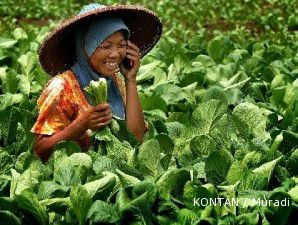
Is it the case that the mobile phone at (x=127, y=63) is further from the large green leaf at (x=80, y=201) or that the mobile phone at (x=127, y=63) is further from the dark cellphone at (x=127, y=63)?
the large green leaf at (x=80, y=201)

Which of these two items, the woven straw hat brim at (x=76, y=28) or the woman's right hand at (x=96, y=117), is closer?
the woman's right hand at (x=96, y=117)

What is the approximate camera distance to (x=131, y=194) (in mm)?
2672

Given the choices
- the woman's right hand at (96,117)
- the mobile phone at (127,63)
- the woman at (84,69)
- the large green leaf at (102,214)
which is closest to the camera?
the large green leaf at (102,214)

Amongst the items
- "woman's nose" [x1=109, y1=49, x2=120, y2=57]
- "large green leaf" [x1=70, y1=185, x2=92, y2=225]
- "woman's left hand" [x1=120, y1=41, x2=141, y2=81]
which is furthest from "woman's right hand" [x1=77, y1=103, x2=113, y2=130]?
"large green leaf" [x1=70, y1=185, x2=92, y2=225]

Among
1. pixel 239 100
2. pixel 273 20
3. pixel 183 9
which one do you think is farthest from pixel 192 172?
pixel 183 9

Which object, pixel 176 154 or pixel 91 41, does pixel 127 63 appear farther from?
pixel 176 154

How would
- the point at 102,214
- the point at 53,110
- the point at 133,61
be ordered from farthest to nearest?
the point at 133,61 → the point at 53,110 → the point at 102,214

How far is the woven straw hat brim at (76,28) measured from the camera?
3414mm

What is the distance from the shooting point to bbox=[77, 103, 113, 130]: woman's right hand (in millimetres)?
3199

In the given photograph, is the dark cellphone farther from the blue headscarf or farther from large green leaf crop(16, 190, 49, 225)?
large green leaf crop(16, 190, 49, 225)

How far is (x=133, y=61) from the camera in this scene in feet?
11.8

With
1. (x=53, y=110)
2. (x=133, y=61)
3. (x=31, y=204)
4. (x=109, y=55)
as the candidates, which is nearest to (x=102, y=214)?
(x=31, y=204)

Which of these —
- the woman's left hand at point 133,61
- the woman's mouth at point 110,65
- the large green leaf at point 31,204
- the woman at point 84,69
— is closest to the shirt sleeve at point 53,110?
the woman at point 84,69

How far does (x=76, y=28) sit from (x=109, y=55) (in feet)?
0.72
